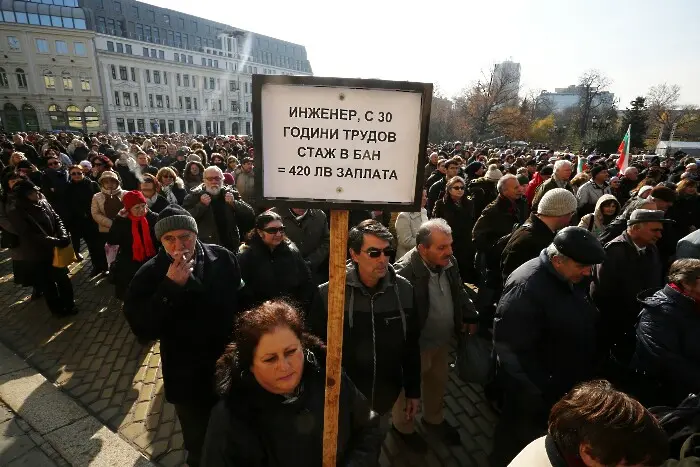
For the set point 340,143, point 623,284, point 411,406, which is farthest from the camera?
point 623,284

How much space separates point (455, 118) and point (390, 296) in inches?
1737

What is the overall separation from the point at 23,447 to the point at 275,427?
2.98 meters

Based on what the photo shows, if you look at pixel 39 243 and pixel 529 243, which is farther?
pixel 39 243

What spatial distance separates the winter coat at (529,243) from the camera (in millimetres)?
3590

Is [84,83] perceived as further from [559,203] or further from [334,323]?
[334,323]

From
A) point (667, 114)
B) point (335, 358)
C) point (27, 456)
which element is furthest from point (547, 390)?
point (667, 114)

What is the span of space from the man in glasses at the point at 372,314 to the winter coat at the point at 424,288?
0.79ft

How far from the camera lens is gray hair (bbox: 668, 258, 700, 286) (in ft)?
7.94

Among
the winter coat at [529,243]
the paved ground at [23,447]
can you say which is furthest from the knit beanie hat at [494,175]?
the paved ground at [23,447]

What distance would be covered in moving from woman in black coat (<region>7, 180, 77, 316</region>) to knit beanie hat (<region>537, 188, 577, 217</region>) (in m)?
5.93

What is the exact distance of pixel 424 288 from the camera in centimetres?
301

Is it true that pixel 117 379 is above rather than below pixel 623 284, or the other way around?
below

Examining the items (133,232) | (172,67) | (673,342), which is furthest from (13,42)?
(673,342)

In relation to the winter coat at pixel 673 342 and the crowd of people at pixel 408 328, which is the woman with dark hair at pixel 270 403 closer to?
the crowd of people at pixel 408 328
